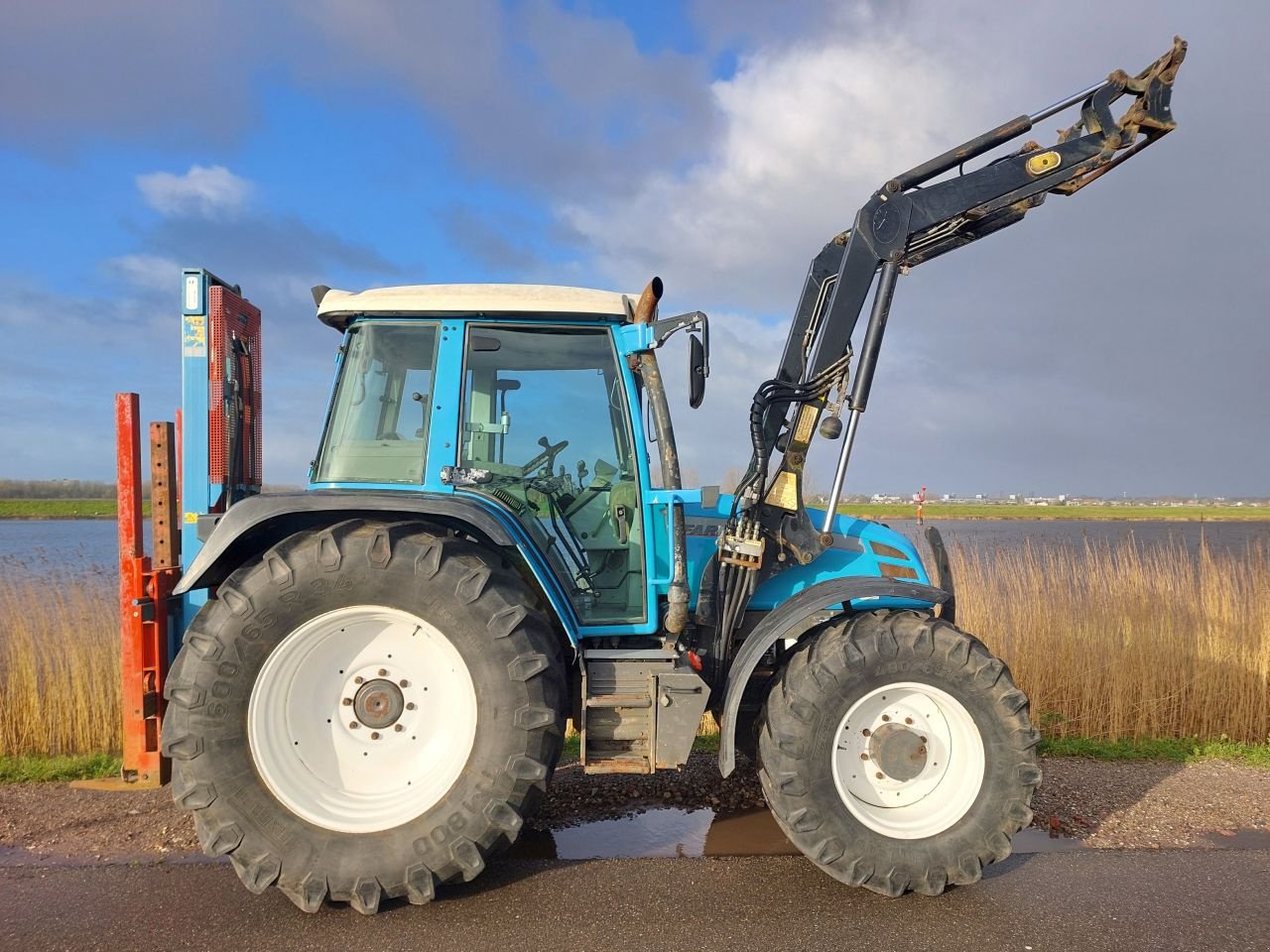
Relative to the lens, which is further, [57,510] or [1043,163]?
[57,510]

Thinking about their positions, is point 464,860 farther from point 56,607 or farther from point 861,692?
point 56,607

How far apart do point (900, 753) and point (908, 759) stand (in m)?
0.04

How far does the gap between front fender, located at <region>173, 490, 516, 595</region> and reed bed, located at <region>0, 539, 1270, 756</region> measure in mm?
3132

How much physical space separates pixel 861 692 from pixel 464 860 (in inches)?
69.9

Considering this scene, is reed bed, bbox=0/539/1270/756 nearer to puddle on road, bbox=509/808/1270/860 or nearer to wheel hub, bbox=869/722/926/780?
puddle on road, bbox=509/808/1270/860

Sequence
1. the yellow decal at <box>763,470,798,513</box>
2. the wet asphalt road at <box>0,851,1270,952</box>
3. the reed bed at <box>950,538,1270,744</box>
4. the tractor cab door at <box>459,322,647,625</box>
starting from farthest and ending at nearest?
the reed bed at <box>950,538,1270,744</box>, the yellow decal at <box>763,470,798,513</box>, the tractor cab door at <box>459,322,647,625</box>, the wet asphalt road at <box>0,851,1270,952</box>

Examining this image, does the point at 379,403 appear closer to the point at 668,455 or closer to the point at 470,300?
the point at 470,300

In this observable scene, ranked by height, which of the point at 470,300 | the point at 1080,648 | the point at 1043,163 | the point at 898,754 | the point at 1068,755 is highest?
the point at 1043,163

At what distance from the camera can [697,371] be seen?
3711mm

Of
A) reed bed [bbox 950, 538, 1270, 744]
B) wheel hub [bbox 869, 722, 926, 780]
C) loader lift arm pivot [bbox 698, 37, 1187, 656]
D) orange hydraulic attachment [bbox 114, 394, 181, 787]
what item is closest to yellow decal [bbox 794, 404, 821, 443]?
loader lift arm pivot [bbox 698, 37, 1187, 656]

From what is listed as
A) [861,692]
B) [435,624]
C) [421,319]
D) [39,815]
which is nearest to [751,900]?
[861,692]

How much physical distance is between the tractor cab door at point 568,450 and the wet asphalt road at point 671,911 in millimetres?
1154

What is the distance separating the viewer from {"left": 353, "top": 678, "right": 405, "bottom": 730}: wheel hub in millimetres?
3570

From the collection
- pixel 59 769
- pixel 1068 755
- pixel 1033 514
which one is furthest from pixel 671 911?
pixel 1033 514
